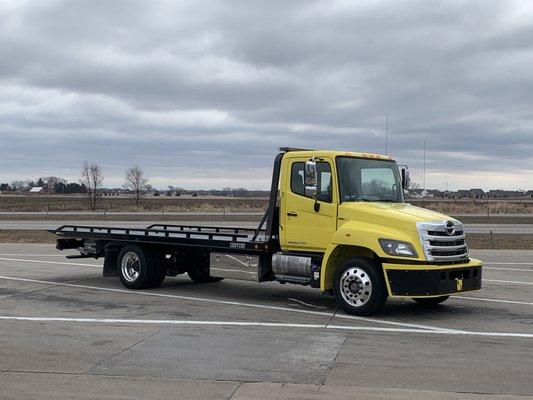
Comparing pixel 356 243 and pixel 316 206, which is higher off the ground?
pixel 316 206

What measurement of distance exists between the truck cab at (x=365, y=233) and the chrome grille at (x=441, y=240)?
15mm

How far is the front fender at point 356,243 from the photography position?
31.5 feet

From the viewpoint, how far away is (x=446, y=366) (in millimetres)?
6918

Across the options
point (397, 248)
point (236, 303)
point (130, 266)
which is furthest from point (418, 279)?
point (130, 266)

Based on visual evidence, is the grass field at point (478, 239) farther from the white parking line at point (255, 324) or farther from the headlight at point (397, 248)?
the white parking line at point (255, 324)

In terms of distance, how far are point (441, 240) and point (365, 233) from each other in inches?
45.1

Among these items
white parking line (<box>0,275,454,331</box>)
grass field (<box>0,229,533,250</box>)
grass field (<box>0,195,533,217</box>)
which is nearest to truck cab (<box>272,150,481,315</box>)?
white parking line (<box>0,275,454,331</box>)

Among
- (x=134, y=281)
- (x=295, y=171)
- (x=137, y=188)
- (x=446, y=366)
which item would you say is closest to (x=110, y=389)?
(x=446, y=366)

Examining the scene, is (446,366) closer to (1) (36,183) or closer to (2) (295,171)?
(2) (295,171)

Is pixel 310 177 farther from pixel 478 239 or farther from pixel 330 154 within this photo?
pixel 478 239

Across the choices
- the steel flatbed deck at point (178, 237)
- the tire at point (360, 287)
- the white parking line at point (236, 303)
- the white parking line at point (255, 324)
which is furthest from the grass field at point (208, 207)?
the white parking line at point (255, 324)

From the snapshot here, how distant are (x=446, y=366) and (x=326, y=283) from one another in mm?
3633

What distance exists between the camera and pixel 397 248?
9.57m

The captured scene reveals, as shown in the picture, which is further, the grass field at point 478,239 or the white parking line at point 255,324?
the grass field at point 478,239
